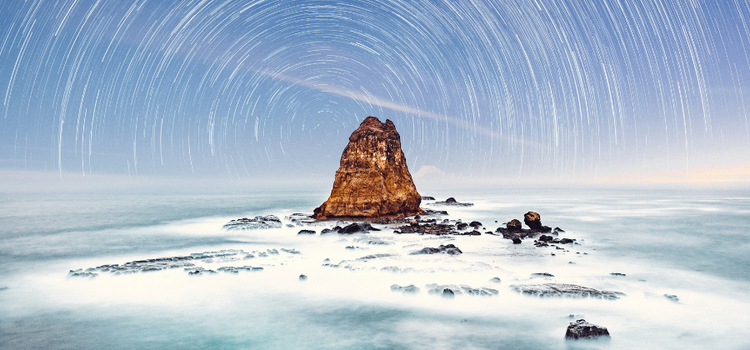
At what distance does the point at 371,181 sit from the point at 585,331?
33.8 m

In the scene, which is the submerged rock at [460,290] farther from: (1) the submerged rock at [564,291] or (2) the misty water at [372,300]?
(1) the submerged rock at [564,291]

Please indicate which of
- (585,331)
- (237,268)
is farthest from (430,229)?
(585,331)

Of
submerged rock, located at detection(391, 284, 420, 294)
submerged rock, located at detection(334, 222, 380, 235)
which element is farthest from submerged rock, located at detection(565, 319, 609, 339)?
submerged rock, located at detection(334, 222, 380, 235)

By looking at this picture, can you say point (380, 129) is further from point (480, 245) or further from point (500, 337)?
point (500, 337)

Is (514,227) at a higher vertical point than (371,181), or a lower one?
lower

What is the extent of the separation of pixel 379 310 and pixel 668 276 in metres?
16.4

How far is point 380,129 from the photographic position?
4925 centimetres

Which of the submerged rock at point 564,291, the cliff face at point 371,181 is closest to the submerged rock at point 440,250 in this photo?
the submerged rock at point 564,291

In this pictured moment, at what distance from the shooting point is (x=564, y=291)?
16.7 meters

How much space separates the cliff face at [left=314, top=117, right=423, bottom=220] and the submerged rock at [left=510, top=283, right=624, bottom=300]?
28.0m

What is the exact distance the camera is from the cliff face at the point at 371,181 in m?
44.9

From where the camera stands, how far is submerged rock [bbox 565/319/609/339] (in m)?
12.2

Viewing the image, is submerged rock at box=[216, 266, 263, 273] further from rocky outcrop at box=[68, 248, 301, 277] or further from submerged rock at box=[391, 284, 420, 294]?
submerged rock at box=[391, 284, 420, 294]

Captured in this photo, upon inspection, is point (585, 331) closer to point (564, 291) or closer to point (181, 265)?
point (564, 291)
